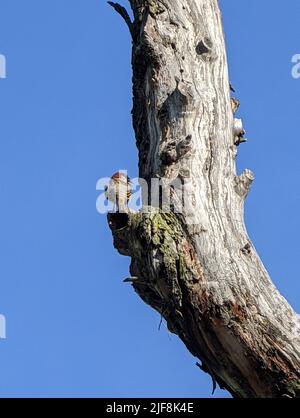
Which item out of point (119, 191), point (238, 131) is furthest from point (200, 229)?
point (238, 131)

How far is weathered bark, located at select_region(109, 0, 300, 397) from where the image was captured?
7586mm

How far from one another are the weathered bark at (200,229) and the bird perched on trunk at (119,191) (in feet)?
0.39

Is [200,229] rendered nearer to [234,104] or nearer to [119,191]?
[119,191]

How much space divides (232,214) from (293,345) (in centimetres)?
108

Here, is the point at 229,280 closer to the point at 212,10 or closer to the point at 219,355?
the point at 219,355

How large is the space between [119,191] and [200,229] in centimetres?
66

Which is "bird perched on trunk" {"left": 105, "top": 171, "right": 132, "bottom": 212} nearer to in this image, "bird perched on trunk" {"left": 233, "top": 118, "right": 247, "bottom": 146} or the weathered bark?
the weathered bark

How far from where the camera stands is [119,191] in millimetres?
8148

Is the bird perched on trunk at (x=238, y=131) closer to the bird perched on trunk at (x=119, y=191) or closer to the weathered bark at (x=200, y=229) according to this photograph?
the weathered bark at (x=200, y=229)

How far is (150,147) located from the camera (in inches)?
340

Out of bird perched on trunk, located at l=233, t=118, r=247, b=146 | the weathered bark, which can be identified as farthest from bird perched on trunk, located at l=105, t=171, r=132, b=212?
→ bird perched on trunk, located at l=233, t=118, r=247, b=146

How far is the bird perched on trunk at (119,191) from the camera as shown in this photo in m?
8.11
